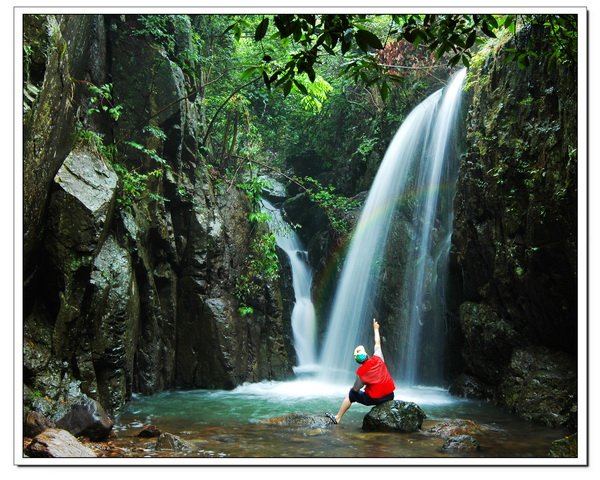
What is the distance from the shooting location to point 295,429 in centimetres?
539

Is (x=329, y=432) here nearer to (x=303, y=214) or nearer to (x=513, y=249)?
(x=513, y=249)

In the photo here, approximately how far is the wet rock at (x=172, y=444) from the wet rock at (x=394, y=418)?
76.2 inches

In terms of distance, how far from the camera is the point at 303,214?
12430 mm

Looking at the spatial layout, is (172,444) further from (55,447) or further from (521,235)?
(521,235)

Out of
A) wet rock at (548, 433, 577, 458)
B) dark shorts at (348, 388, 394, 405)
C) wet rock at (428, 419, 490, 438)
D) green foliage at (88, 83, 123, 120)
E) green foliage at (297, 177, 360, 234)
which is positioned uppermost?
green foliage at (88, 83, 123, 120)

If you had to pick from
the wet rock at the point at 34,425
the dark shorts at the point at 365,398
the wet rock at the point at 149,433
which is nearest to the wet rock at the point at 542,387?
the dark shorts at the point at 365,398

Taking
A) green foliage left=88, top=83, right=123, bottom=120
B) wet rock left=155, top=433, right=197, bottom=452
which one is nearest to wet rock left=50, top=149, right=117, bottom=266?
green foliage left=88, top=83, right=123, bottom=120

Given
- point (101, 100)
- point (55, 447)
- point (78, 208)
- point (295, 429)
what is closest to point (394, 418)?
point (295, 429)

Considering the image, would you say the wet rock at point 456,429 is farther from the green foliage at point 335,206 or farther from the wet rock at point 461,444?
the green foliage at point 335,206

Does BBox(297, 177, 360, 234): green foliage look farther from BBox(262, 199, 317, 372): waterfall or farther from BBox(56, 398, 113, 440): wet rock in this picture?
BBox(56, 398, 113, 440): wet rock

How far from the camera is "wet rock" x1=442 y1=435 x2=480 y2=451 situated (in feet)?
14.7

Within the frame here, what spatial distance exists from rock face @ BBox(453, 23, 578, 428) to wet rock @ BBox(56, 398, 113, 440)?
191 inches

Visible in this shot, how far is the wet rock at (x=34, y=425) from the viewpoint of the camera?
4.12 metres
